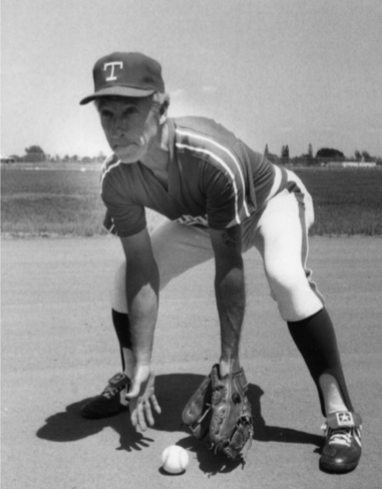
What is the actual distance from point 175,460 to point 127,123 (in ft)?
5.12

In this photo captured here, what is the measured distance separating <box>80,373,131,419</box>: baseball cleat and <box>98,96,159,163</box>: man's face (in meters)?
1.57

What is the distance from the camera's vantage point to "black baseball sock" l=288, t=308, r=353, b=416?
371 cm

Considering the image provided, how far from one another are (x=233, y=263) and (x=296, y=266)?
310mm

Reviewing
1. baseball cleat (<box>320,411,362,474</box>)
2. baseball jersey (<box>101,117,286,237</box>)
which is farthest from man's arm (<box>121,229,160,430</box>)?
baseball cleat (<box>320,411,362,474</box>)

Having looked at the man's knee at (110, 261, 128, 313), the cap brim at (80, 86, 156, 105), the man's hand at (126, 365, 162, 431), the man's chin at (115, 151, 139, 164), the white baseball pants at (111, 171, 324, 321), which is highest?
the cap brim at (80, 86, 156, 105)

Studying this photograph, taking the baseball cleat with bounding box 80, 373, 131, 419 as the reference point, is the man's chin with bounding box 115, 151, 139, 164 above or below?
above

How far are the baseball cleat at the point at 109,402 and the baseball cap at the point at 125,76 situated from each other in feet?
6.00

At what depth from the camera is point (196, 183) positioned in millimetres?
3674

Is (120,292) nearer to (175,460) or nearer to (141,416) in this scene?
(141,416)

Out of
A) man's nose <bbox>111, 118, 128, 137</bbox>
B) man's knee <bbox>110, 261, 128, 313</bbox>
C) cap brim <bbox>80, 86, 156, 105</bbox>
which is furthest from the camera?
man's knee <bbox>110, 261, 128, 313</bbox>

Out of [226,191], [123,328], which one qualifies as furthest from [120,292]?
[226,191]

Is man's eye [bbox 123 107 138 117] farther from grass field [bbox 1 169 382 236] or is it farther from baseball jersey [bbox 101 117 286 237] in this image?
grass field [bbox 1 169 382 236]

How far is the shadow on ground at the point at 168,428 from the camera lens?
3.83 meters

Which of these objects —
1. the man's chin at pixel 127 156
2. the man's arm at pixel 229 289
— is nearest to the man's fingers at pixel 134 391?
the man's arm at pixel 229 289
